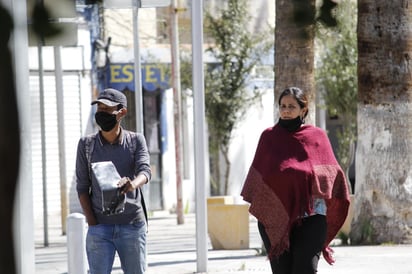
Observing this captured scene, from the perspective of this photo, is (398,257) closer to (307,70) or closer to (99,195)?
(307,70)

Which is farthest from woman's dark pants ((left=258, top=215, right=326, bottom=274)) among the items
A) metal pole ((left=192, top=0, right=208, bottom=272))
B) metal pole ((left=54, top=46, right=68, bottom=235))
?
metal pole ((left=54, top=46, right=68, bottom=235))

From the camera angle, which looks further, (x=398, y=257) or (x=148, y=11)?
(x=148, y=11)

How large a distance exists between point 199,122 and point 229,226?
366 cm

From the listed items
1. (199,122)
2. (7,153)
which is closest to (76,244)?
(199,122)

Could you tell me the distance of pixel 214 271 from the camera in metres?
11.3

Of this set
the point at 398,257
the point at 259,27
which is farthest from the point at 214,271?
the point at 259,27

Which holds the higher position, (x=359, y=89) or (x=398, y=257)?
(x=359, y=89)

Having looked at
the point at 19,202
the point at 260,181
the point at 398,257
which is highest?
the point at 19,202

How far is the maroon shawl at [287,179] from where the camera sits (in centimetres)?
695

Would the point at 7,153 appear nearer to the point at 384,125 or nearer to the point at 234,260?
the point at 234,260

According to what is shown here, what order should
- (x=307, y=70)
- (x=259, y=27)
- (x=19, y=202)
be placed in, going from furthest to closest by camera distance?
(x=259, y=27)
(x=307, y=70)
(x=19, y=202)

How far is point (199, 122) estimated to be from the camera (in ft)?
37.4

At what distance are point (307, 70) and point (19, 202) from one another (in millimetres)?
11925

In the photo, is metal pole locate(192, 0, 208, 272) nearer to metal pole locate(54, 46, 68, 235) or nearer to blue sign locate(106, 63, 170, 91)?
metal pole locate(54, 46, 68, 235)
